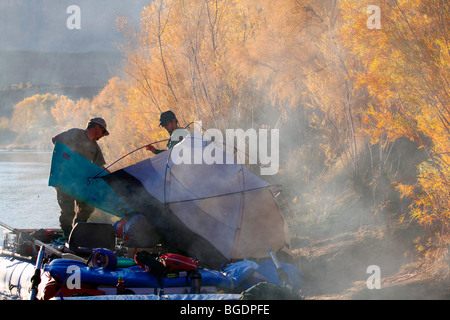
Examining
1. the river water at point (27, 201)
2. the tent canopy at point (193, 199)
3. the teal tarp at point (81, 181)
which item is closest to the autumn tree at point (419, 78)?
the tent canopy at point (193, 199)

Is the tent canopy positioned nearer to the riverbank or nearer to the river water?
the riverbank

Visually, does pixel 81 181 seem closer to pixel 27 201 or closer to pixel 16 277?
pixel 16 277

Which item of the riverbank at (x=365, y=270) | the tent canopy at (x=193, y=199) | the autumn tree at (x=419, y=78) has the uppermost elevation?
the autumn tree at (x=419, y=78)

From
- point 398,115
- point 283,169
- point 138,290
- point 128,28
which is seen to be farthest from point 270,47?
point 138,290

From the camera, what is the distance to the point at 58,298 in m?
4.19

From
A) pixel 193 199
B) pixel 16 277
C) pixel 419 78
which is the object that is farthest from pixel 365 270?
pixel 16 277

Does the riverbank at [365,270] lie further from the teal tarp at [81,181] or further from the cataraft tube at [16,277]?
the cataraft tube at [16,277]

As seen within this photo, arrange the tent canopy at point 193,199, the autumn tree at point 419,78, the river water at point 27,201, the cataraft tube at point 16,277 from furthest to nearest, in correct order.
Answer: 1. the river water at point 27,201
2. the autumn tree at point 419,78
3. the tent canopy at point 193,199
4. the cataraft tube at point 16,277

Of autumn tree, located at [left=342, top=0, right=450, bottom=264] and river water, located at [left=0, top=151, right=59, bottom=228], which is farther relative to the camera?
river water, located at [left=0, top=151, right=59, bottom=228]

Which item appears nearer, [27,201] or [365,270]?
[365,270]

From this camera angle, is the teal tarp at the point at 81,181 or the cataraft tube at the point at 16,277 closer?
the cataraft tube at the point at 16,277

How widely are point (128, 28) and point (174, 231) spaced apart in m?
10.7

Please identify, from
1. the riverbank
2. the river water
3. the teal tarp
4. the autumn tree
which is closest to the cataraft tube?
the teal tarp

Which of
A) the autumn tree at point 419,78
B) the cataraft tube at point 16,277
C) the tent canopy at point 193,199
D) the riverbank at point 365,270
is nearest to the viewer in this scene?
the cataraft tube at point 16,277
